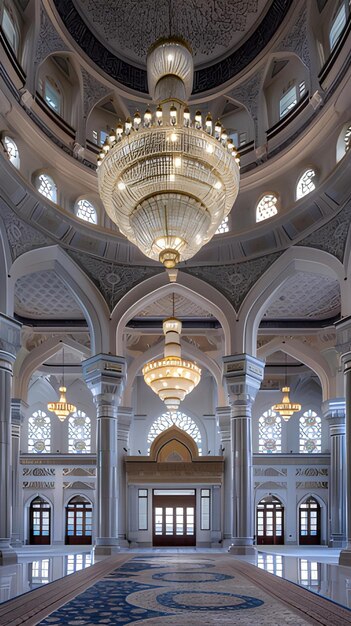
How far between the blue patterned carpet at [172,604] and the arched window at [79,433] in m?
15.3

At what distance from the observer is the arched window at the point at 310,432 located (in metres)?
21.4

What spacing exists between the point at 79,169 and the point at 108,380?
410 centimetres

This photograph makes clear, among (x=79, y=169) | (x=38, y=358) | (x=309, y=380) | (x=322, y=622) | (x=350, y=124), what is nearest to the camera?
(x=322, y=622)

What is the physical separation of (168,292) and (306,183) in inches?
136

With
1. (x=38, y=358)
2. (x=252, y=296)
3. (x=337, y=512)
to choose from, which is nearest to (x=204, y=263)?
(x=252, y=296)

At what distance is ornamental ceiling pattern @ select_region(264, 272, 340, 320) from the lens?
13.2 m

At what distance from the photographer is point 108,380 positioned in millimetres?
12578

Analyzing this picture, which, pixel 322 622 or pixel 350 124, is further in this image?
pixel 350 124

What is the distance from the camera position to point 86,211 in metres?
12.6

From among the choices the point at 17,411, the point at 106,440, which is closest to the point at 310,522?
the point at 17,411

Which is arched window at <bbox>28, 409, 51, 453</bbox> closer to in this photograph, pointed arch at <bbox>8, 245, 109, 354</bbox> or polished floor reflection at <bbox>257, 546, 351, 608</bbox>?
pointed arch at <bbox>8, 245, 109, 354</bbox>

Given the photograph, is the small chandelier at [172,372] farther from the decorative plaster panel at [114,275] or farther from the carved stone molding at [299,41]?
the carved stone molding at [299,41]

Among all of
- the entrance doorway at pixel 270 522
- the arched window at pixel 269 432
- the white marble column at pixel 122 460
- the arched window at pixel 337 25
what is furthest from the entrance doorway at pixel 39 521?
the arched window at pixel 337 25

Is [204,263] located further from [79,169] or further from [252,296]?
[79,169]
